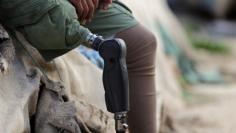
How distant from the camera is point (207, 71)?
7512 millimetres

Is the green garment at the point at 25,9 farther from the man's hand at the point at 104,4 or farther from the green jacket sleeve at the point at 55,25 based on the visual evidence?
the man's hand at the point at 104,4

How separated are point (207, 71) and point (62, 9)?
506cm

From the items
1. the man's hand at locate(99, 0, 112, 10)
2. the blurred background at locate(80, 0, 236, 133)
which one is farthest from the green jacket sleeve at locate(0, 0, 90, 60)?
the blurred background at locate(80, 0, 236, 133)

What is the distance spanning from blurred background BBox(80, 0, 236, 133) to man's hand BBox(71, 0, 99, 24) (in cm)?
76

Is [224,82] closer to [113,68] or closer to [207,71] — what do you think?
[207,71]

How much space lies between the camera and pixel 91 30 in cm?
296

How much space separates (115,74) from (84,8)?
0.33 m

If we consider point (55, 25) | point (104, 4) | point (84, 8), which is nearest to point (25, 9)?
point (55, 25)

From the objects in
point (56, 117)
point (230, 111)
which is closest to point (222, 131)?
point (230, 111)

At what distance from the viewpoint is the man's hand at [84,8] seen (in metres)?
2.73

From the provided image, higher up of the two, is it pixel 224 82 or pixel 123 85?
pixel 123 85

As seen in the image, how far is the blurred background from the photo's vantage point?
4922 mm

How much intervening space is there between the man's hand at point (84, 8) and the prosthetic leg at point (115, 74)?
0.60 ft

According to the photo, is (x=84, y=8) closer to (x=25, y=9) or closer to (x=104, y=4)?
(x=104, y=4)
